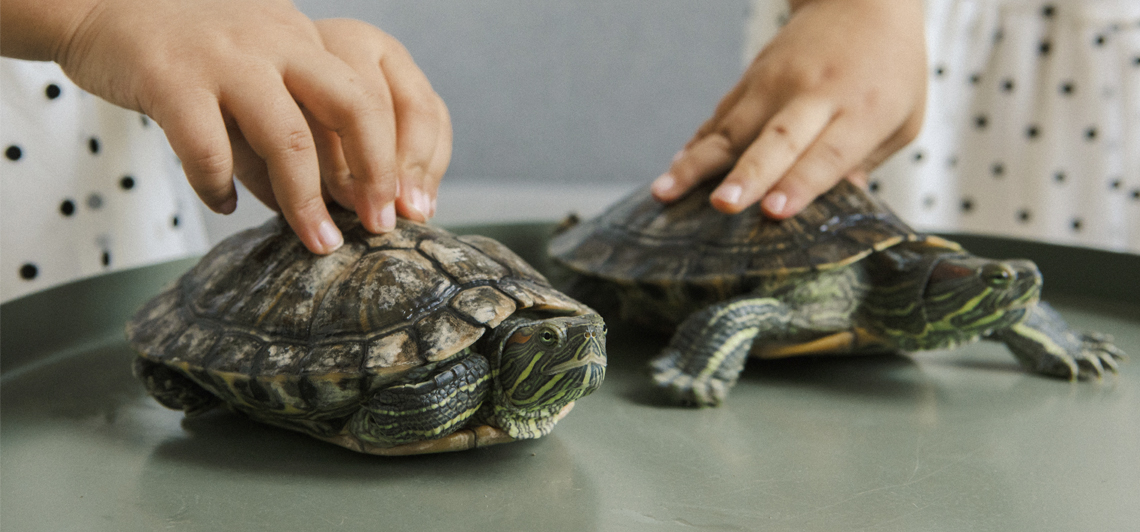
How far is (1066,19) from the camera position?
2.17 m

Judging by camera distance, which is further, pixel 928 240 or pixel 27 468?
pixel 928 240

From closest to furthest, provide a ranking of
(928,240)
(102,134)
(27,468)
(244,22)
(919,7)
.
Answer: (27,468) < (244,22) < (928,240) < (102,134) < (919,7)

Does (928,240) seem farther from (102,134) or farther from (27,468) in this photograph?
(102,134)

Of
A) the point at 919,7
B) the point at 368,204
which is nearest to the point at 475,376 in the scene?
the point at 368,204

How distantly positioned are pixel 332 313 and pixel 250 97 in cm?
31

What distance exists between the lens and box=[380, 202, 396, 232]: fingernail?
107 centimetres

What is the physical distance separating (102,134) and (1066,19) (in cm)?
260

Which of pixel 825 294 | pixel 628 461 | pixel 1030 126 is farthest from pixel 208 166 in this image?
pixel 1030 126

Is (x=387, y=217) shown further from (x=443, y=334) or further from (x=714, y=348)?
(x=714, y=348)

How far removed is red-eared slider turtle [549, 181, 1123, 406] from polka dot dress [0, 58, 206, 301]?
105cm

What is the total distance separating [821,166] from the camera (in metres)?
1.46

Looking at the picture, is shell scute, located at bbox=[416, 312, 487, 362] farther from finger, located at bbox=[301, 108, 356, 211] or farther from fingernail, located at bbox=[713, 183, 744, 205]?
fingernail, located at bbox=[713, 183, 744, 205]

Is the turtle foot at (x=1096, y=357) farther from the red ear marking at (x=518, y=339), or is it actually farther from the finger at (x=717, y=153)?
the red ear marking at (x=518, y=339)

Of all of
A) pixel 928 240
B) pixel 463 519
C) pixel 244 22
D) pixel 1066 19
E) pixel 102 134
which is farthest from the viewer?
pixel 1066 19
